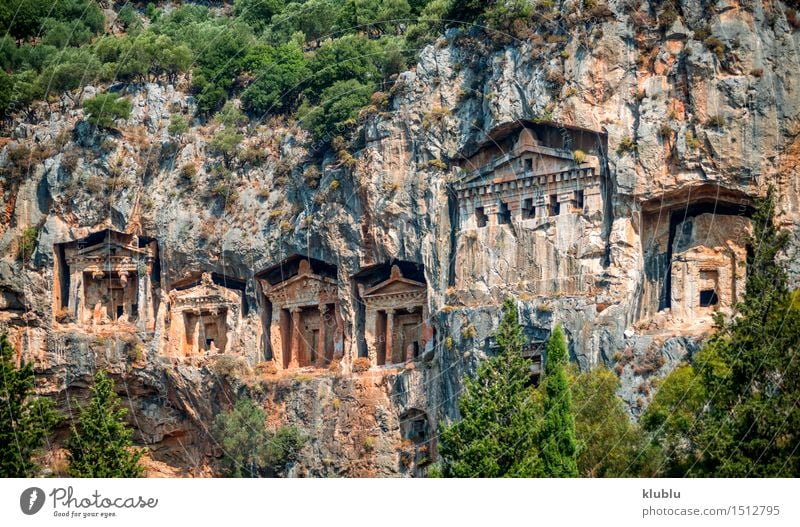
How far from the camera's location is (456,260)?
266 ft

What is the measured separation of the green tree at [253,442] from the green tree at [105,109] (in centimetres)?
1642

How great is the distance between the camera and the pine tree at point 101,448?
234 feet

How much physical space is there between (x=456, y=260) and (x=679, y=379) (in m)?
13.7

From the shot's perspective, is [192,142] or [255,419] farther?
[192,142]

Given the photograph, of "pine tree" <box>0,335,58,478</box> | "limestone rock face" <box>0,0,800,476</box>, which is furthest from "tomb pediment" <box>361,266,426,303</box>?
"pine tree" <box>0,335,58,478</box>

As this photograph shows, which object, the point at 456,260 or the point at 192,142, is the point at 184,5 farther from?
the point at 456,260

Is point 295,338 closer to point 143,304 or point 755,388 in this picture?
point 143,304

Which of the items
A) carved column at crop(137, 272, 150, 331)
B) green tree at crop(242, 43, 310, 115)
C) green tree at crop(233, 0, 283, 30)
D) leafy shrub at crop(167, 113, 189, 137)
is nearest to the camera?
carved column at crop(137, 272, 150, 331)

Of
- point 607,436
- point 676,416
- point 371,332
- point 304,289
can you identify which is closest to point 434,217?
point 371,332

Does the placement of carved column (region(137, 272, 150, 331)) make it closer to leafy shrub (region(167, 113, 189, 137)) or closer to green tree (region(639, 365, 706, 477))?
leafy shrub (region(167, 113, 189, 137))

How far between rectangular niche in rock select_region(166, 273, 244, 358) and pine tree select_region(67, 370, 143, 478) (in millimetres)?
16511

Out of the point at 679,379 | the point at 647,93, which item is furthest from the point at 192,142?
the point at 679,379

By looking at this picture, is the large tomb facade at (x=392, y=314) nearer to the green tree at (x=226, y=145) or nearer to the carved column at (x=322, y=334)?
the carved column at (x=322, y=334)

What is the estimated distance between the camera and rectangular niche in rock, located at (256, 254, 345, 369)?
3472 inches
